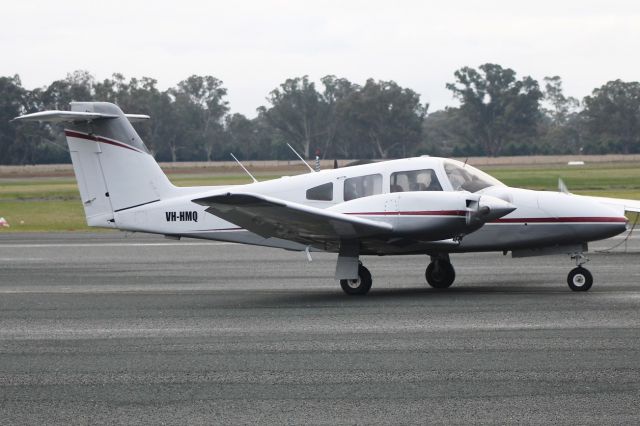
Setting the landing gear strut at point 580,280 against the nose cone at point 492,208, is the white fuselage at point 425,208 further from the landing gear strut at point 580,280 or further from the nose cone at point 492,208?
the landing gear strut at point 580,280

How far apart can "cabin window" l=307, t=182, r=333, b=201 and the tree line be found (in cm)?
9824

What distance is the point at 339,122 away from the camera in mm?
133875

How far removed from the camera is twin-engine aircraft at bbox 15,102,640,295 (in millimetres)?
14844

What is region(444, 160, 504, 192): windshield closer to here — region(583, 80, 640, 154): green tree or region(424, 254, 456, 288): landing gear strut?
region(424, 254, 456, 288): landing gear strut

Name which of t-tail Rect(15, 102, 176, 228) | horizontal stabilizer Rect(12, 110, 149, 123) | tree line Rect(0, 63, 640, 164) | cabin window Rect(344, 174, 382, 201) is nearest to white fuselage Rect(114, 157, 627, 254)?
cabin window Rect(344, 174, 382, 201)

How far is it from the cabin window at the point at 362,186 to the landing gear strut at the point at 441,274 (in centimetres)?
160

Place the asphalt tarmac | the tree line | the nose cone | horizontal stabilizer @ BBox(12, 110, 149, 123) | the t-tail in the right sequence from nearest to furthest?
the asphalt tarmac < the nose cone < horizontal stabilizer @ BBox(12, 110, 149, 123) < the t-tail < the tree line

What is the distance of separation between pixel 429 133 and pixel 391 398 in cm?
13718

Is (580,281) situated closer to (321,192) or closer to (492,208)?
(492,208)

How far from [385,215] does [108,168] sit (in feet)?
17.5

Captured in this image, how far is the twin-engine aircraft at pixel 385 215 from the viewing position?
14.8 meters

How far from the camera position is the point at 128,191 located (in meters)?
17.7

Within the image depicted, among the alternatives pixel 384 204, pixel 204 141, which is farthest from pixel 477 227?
pixel 204 141

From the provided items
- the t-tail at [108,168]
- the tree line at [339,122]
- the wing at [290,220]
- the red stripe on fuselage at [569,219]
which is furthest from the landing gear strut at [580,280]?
the tree line at [339,122]
